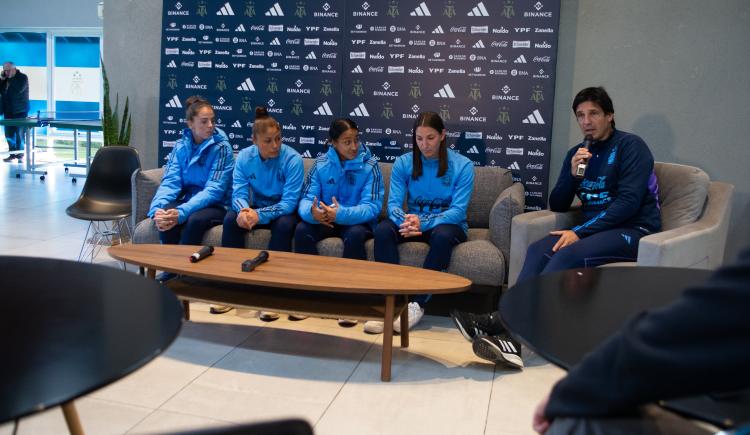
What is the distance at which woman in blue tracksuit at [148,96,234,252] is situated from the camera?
4664 millimetres

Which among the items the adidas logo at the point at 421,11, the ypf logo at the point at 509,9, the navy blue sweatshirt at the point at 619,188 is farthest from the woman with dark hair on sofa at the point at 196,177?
the navy blue sweatshirt at the point at 619,188

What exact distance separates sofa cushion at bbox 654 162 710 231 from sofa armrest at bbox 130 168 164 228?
11.3 ft

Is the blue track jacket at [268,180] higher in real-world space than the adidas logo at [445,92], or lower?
lower

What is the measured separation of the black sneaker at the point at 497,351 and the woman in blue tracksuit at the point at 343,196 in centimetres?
113

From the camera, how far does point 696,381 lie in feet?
3.14

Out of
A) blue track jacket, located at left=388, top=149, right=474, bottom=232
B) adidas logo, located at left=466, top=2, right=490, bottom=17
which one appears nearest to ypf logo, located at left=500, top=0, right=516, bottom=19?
adidas logo, located at left=466, top=2, right=490, bottom=17

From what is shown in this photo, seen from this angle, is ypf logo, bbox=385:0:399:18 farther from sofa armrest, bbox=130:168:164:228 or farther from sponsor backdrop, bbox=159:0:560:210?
sofa armrest, bbox=130:168:164:228

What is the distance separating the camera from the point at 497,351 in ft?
11.1

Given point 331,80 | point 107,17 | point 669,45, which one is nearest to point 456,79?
point 331,80

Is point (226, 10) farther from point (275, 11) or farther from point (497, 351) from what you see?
point (497, 351)

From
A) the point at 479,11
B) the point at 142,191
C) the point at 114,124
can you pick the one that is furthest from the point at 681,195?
the point at 114,124

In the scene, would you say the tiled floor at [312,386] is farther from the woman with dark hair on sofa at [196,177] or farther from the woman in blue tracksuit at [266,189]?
the woman with dark hair on sofa at [196,177]

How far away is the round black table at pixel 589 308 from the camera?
Result: 4.19 feet

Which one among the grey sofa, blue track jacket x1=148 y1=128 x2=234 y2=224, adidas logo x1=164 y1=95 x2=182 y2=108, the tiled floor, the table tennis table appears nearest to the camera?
the tiled floor
